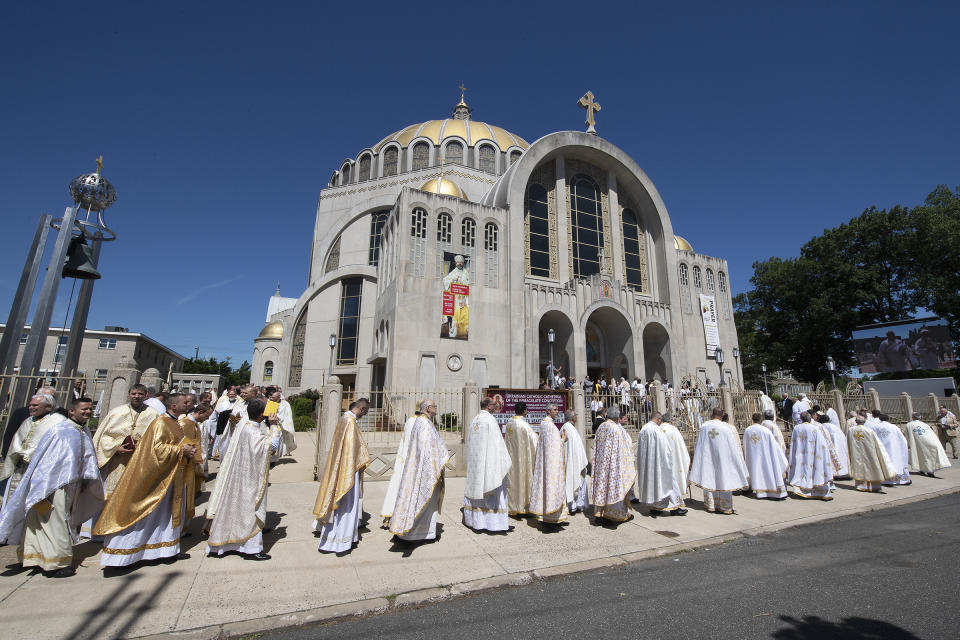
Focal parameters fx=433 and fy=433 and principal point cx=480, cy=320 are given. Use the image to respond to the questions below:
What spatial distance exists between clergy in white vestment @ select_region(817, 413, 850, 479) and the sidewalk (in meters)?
2.94

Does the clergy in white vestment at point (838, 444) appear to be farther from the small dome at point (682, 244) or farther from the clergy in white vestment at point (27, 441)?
the small dome at point (682, 244)

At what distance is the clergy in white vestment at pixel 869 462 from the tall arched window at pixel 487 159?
97.6 feet

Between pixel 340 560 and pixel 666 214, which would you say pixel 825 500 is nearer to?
pixel 340 560

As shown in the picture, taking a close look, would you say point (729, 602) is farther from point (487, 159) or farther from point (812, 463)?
point (487, 159)

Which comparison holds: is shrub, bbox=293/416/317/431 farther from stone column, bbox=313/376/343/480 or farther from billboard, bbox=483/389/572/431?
billboard, bbox=483/389/572/431

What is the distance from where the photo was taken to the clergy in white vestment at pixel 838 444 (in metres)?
9.62

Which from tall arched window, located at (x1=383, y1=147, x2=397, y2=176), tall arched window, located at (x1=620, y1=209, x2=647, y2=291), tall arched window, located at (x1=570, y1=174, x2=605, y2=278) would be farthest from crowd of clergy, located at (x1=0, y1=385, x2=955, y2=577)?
tall arched window, located at (x1=383, y1=147, x2=397, y2=176)

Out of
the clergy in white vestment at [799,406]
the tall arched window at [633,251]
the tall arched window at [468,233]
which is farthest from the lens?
the tall arched window at [633,251]

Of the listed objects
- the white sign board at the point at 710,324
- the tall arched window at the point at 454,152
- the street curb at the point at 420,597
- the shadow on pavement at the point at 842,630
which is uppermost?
the tall arched window at the point at 454,152

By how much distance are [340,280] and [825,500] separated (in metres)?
25.0

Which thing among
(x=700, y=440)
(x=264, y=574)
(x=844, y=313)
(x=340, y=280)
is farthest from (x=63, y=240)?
(x=844, y=313)

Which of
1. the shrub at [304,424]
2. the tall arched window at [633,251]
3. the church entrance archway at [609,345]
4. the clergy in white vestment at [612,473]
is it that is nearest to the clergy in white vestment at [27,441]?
the clergy in white vestment at [612,473]

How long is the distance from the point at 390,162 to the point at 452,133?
5.54 meters

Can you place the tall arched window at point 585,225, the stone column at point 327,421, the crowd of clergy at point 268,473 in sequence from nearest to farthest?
the crowd of clergy at point 268,473 → the stone column at point 327,421 → the tall arched window at point 585,225
